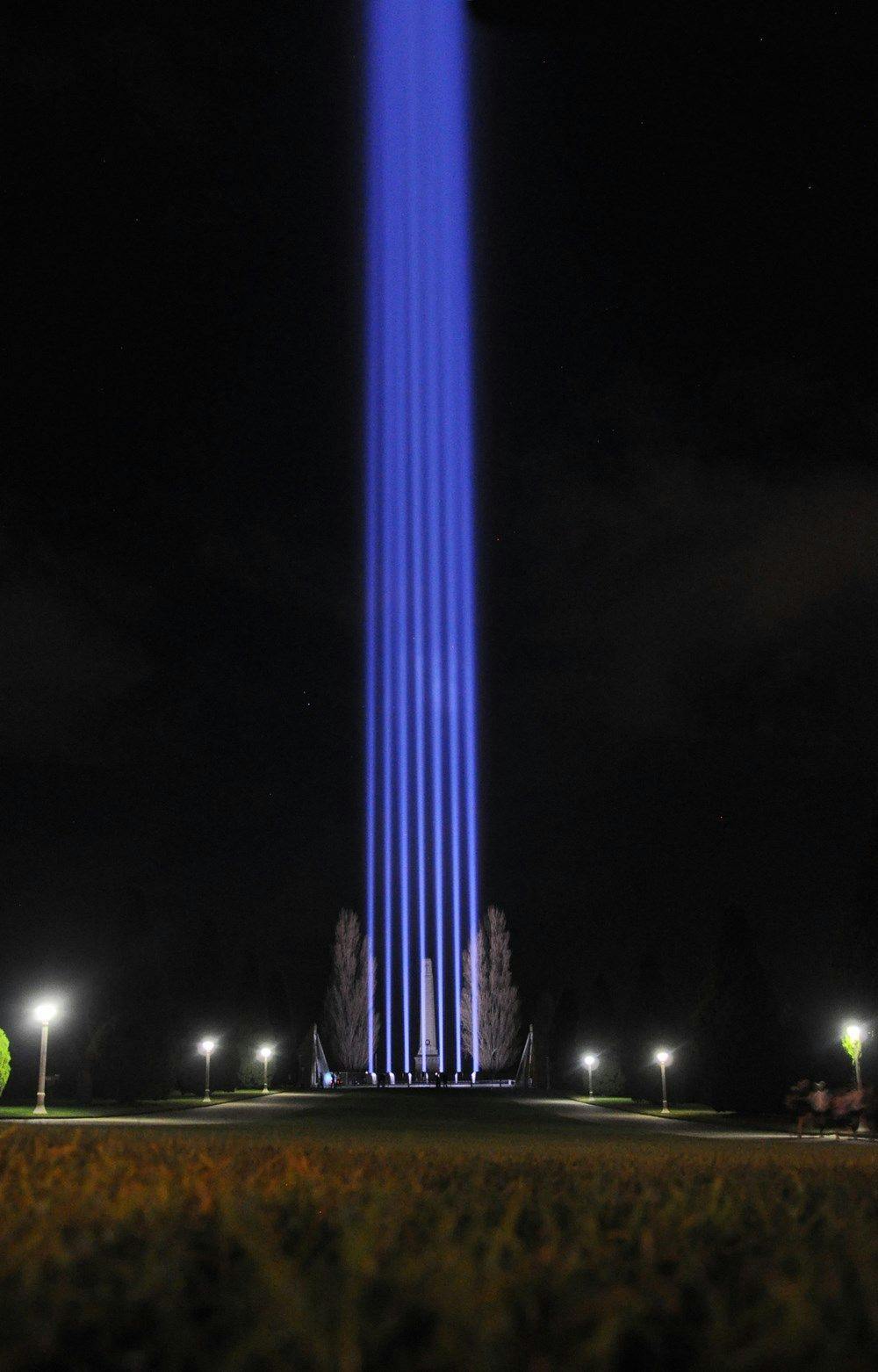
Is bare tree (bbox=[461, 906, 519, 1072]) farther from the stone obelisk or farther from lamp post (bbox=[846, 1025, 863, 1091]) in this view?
lamp post (bbox=[846, 1025, 863, 1091])

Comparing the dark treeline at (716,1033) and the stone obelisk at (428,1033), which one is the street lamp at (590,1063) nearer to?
the dark treeline at (716,1033)

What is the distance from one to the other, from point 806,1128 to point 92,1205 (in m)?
28.7

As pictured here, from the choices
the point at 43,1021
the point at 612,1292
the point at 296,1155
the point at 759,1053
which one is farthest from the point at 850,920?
the point at 612,1292

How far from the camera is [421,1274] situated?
2688 millimetres

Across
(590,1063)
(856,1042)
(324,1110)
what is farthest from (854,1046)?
(590,1063)

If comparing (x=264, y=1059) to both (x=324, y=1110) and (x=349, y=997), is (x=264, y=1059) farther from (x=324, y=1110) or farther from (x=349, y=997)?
Answer: (x=324, y=1110)

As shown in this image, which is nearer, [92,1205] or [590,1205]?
[92,1205]

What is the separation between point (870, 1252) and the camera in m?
3.04

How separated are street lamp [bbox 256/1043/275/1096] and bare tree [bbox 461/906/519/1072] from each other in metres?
17.9

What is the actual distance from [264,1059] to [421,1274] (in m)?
61.4

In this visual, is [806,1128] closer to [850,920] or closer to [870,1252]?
A: [850,920]

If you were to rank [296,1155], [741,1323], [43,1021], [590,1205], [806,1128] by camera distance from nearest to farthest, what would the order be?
[741,1323]
[590,1205]
[296,1155]
[806,1128]
[43,1021]

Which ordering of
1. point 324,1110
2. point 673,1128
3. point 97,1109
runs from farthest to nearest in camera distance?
point 324,1110 → point 97,1109 → point 673,1128

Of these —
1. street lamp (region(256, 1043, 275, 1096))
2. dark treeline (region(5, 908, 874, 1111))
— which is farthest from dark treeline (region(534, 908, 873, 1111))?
street lamp (region(256, 1043, 275, 1096))
